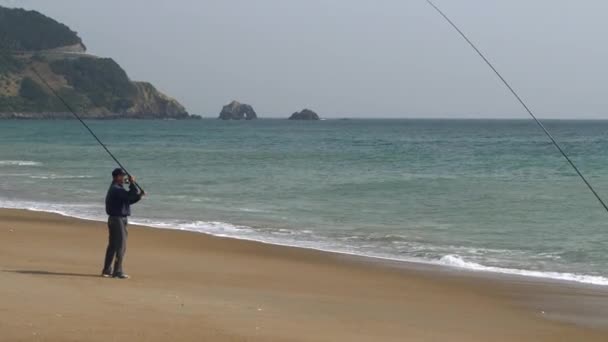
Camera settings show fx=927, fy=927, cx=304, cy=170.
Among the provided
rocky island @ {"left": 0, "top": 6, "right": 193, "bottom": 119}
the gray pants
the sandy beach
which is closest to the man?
the gray pants

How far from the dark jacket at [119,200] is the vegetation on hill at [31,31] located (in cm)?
14662

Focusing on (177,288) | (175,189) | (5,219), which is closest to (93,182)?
(175,189)

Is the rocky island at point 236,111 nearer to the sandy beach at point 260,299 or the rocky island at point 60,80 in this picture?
the rocky island at point 60,80

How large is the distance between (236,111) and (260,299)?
182764 millimetres

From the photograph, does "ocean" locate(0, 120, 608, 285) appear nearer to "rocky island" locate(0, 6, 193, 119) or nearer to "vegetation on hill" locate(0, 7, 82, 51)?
"rocky island" locate(0, 6, 193, 119)

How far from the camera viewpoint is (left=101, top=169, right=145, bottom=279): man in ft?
31.6

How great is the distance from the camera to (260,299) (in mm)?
9109

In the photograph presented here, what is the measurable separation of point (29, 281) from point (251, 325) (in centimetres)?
266

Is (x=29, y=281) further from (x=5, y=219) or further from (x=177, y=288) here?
(x=5, y=219)

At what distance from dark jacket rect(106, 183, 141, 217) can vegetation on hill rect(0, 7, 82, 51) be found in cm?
14662

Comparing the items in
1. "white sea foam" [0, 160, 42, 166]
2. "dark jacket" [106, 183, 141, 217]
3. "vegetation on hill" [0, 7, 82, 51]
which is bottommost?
"white sea foam" [0, 160, 42, 166]

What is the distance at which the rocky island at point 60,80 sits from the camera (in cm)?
13704

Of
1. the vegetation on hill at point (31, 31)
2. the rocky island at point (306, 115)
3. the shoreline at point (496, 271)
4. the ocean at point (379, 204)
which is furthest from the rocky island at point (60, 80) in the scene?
the shoreline at point (496, 271)

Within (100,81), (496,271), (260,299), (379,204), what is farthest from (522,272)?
(100,81)
